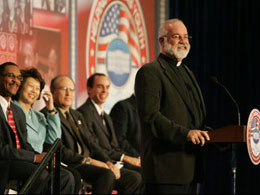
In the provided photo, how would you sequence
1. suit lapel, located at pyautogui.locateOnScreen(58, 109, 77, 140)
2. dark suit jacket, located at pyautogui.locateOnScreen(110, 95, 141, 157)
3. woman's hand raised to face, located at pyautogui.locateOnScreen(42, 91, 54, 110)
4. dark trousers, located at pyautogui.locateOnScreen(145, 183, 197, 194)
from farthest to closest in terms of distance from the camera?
dark suit jacket, located at pyautogui.locateOnScreen(110, 95, 141, 157) → suit lapel, located at pyautogui.locateOnScreen(58, 109, 77, 140) → woman's hand raised to face, located at pyautogui.locateOnScreen(42, 91, 54, 110) → dark trousers, located at pyautogui.locateOnScreen(145, 183, 197, 194)

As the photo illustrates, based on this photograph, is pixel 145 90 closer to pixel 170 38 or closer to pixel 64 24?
pixel 170 38

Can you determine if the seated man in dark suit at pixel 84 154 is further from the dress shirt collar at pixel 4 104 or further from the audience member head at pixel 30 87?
the dress shirt collar at pixel 4 104

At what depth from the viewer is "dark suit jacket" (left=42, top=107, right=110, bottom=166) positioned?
5.13 m

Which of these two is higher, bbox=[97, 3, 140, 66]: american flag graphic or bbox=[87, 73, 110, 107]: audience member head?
bbox=[97, 3, 140, 66]: american flag graphic

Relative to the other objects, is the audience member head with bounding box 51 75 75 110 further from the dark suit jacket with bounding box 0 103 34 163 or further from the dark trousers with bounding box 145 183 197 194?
the dark trousers with bounding box 145 183 197 194

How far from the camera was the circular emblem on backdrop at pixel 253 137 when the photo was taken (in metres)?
3.16

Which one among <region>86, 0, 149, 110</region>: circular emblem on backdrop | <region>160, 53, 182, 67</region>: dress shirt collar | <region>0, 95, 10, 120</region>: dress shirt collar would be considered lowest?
<region>0, 95, 10, 120</region>: dress shirt collar

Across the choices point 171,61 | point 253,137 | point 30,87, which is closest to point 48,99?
point 30,87

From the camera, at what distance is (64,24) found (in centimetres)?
629

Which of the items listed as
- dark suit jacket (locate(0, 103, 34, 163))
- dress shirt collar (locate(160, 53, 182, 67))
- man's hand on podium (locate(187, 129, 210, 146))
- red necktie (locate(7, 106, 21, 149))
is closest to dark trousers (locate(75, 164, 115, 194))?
dark suit jacket (locate(0, 103, 34, 163))

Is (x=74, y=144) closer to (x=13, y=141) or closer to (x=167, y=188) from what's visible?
(x=13, y=141)

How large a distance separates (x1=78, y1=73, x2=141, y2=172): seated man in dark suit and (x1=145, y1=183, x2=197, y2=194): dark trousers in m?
2.44

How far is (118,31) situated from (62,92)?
6.40ft

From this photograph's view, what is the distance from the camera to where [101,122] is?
584cm
